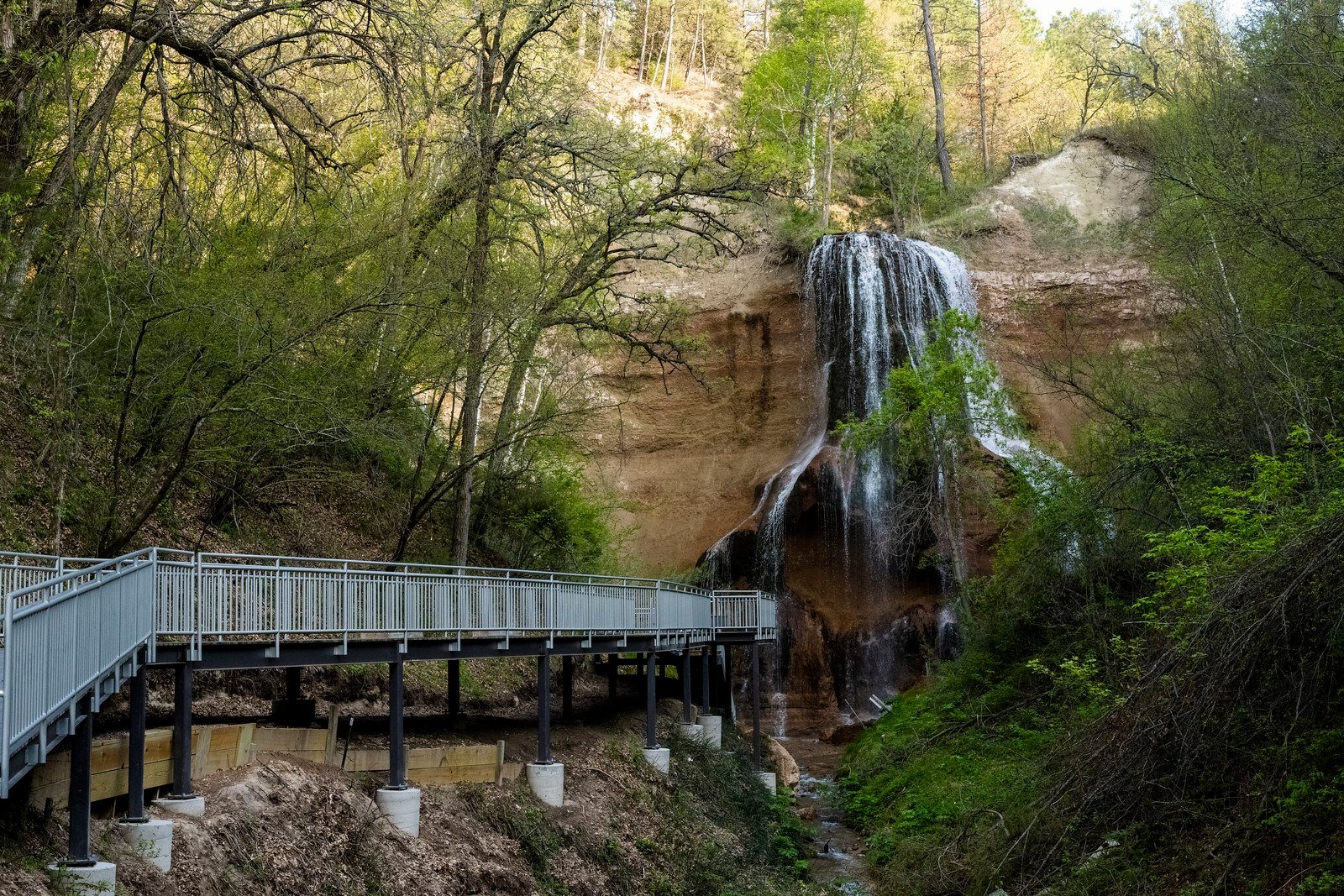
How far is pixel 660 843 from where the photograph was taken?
18.7 meters

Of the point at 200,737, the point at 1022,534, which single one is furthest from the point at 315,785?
the point at 1022,534

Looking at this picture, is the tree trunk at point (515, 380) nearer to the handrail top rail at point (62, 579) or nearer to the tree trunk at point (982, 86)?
the handrail top rail at point (62, 579)

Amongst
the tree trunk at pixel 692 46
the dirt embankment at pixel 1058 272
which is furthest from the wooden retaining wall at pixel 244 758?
Result: the tree trunk at pixel 692 46

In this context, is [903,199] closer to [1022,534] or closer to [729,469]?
[729,469]

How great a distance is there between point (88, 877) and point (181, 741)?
2.56m

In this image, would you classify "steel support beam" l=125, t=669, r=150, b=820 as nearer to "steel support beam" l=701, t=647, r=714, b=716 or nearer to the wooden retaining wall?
the wooden retaining wall

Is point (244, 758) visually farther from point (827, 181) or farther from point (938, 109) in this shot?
point (938, 109)

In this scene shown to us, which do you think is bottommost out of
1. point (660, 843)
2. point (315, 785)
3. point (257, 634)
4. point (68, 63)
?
point (660, 843)

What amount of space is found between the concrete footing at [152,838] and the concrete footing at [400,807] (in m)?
3.63

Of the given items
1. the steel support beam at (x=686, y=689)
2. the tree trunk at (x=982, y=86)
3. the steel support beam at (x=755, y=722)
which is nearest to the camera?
the steel support beam at (x=686, y=689)

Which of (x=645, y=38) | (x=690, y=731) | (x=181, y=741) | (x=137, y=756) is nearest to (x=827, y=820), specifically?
(x=690, y=731)

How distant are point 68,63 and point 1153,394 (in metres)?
20.3

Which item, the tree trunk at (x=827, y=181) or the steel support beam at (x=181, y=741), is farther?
the tree trunk at (x=827, y=181)

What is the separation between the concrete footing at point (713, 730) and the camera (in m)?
26.1
